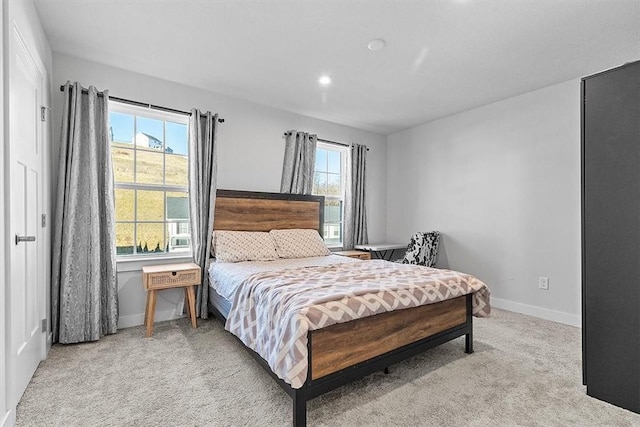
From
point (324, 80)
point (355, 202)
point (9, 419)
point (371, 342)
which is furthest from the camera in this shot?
point (355, 202)

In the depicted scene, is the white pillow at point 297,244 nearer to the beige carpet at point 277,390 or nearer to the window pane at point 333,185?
the window pane at point 333,185

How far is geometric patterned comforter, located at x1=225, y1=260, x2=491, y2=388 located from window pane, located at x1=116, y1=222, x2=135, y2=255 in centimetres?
158

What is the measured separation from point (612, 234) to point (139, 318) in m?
3.80

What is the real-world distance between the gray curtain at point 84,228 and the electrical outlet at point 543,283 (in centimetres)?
442

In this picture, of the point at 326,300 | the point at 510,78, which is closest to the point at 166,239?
the point at 326,300

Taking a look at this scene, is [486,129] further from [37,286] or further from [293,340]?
[37,286]

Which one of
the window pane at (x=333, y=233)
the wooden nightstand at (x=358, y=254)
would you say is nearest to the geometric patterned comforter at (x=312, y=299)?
the wooden nightstand at (x=358, y=254)

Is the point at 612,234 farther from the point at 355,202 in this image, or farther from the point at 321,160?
the point at 321,160

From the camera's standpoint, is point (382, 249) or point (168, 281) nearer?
point (168, 281)

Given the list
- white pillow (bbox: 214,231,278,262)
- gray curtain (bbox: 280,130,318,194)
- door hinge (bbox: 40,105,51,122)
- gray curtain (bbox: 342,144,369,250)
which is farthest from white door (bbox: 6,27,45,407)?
gray curtain (bbox: 342,144,369,250)

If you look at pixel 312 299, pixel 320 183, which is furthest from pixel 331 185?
pixel 312 299

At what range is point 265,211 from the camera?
150 inches

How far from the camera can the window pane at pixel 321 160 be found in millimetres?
4648

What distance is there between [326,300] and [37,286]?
2.16 m
